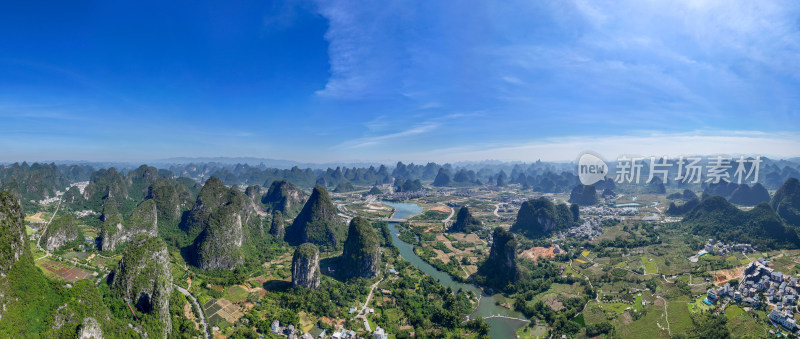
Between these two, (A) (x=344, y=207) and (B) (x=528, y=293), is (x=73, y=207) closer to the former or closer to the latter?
(A) (x=344, y=207)

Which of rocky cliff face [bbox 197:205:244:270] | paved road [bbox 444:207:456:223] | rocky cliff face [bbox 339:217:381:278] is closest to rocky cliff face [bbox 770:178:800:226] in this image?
paved road [bbox 444:207:456:223]

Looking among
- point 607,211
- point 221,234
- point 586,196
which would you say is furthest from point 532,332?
point 586,196

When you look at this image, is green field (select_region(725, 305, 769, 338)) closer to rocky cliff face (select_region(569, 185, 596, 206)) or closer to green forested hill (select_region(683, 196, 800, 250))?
green forested hill (select_region(683, 196, 800, 250))

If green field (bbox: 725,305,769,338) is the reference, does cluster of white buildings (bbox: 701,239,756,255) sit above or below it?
above

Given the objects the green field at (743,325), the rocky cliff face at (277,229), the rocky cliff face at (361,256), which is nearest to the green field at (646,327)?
the green field at (743,325)

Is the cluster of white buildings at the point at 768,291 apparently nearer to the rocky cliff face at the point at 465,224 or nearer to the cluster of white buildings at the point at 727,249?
the cluster of white buildings at the point at 727,249

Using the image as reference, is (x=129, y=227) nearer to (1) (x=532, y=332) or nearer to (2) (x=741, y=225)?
(1) (x=532, y=332)

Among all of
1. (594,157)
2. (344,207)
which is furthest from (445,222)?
(594,157)
